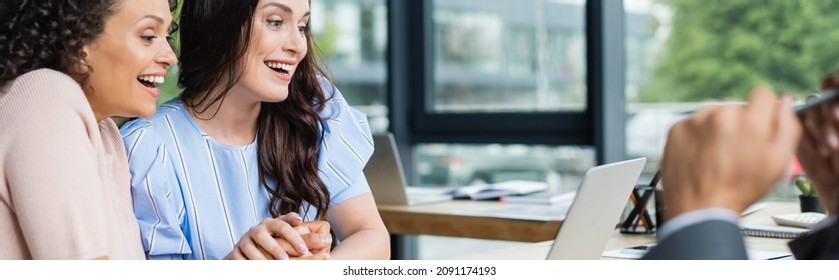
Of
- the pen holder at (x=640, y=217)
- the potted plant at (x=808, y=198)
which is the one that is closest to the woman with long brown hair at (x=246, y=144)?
the pen holder at (x=640, y=217)

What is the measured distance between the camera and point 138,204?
1453 millimetres

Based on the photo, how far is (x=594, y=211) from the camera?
4.20ft

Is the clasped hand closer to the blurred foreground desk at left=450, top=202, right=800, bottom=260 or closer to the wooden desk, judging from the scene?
the blurred foreground desk at left=450, top=202, right=800, bottom=260

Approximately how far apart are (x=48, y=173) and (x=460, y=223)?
4.47 ft

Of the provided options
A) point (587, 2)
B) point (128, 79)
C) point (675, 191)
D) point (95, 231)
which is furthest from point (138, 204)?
point (587, 2)

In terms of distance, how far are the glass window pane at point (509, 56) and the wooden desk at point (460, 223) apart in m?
→ 0.81

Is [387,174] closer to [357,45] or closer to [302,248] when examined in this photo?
[302,248]

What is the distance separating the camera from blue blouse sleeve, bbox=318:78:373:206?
1.66 meters

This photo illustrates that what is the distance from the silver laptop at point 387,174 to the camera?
8.11 ft

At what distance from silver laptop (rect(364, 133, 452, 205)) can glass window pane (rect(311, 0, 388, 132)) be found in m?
1.19

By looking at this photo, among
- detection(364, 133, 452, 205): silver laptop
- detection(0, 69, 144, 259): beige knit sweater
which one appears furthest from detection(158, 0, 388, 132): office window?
detection(0, 69, 144, 259): beige knit sweater

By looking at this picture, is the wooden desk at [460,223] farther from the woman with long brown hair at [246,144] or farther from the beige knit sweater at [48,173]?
the beige knit sweater at [48,173]

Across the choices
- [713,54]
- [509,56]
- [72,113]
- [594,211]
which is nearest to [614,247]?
[594,211]

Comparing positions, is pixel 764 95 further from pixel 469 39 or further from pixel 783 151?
pixel 469 39
